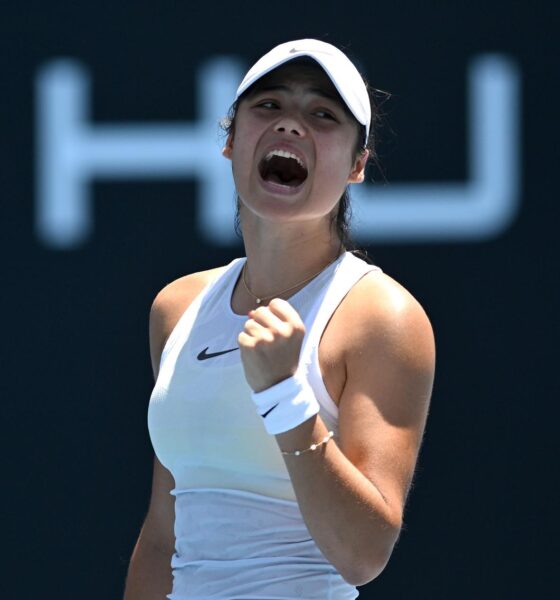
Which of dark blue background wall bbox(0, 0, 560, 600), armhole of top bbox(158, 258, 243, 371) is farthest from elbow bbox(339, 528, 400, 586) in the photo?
dark blue background wall bbox(0, 0, 560, 600)

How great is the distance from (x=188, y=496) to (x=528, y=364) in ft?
6.09

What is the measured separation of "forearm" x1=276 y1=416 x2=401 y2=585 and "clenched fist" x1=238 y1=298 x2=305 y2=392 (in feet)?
0.23

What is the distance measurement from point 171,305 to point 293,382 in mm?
552

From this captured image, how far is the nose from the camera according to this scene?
190cm

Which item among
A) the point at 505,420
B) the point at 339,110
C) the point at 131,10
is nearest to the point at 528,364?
the point at 505,420

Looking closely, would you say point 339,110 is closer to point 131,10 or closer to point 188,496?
point 188,496

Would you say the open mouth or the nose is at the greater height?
the nose

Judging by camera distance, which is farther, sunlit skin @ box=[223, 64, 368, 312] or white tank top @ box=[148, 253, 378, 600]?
sunlit skin @ box=[223, 64, 368, 312]

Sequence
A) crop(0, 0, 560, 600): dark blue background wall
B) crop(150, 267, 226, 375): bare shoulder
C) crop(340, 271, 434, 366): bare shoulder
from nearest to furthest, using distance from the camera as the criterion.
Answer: crop(340, 271, 434, 366): bare shoulder, crop(150, 267, 226, 375): bare shoulder, crop(0, 0, 560, 600): dark blue background wall

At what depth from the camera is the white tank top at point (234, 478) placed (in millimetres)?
1794

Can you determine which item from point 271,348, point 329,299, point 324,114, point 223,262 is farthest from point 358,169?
point 223,262

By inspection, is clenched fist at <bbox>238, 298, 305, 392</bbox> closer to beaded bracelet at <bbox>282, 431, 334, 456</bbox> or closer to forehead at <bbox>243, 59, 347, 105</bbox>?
beaded bracelet at <bbox>282, 431, 334, 456</bbox>

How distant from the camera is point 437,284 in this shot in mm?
3557

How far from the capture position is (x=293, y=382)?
1.63 m
